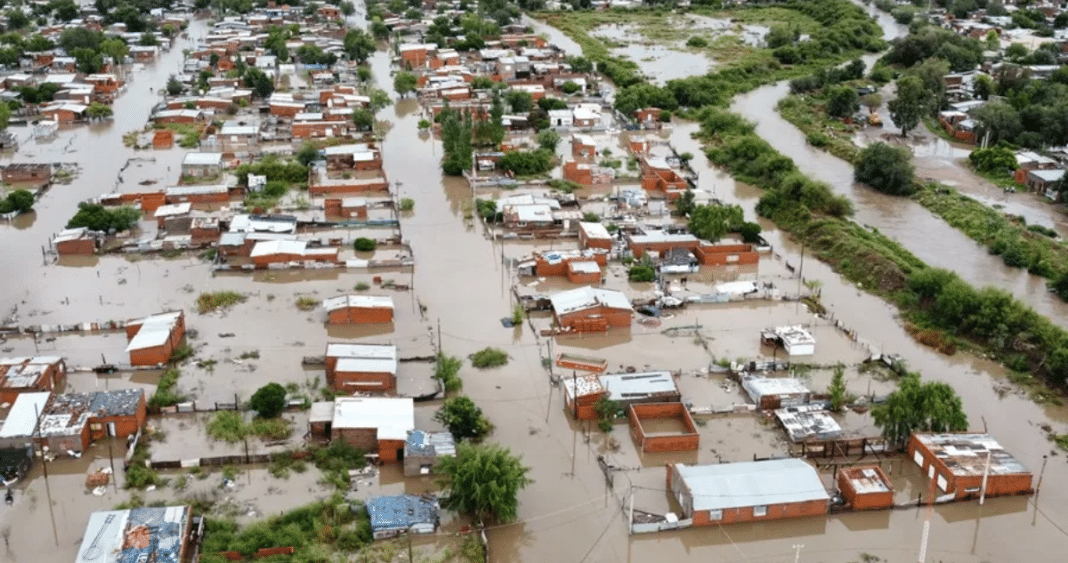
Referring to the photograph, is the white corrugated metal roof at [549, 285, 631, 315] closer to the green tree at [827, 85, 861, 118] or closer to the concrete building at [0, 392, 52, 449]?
the concrete building at [0, 392, 52, 449]

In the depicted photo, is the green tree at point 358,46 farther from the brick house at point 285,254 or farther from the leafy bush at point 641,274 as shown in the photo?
the leafy bush at point 641,274

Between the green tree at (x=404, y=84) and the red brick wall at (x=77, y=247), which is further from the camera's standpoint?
the green tree at (x=404, y=84)

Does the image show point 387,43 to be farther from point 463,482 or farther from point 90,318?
point 463,482

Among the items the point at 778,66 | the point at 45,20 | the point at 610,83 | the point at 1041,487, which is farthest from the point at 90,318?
the point at 45,20

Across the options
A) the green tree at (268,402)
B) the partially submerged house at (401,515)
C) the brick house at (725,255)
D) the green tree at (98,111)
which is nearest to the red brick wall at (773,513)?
the partially submerged house at (401,515)

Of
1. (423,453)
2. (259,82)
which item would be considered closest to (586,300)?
(423,453)

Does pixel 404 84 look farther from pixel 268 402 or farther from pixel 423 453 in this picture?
pixel 423 453
